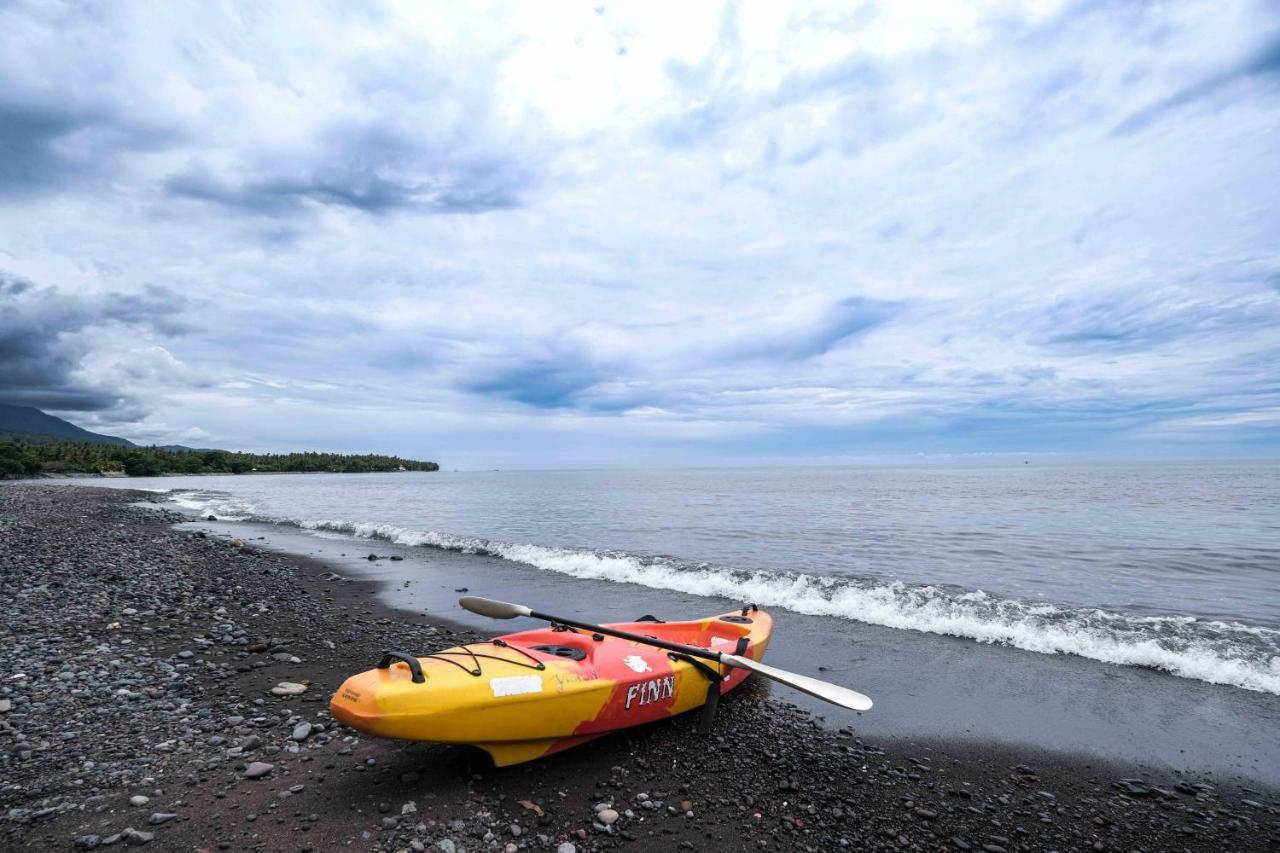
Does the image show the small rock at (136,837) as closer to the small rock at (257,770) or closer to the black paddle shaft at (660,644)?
the small rock at (257,770)

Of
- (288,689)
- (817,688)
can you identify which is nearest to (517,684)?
(817,688)

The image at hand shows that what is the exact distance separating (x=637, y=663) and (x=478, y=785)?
1885 millimetres

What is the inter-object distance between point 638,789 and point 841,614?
7839mm

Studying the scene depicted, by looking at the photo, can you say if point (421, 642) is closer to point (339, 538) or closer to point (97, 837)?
point (97, 837)

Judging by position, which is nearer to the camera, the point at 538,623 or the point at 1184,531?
the point at 538,623

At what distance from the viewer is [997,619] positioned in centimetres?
1115

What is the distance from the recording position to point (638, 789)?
511 cm

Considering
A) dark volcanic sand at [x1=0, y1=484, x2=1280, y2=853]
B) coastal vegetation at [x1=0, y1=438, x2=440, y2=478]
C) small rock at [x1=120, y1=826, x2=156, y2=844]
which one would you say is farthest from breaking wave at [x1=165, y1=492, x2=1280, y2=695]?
coastal vegetation at [x1=0, y1=438, x2=440, y2=478]

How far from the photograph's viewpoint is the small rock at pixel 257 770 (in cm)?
478

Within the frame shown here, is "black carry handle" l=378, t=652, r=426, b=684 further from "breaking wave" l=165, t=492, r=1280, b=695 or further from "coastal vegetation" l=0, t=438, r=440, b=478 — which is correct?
"coastal vegetation" l=0, t=438, r=440, b=478

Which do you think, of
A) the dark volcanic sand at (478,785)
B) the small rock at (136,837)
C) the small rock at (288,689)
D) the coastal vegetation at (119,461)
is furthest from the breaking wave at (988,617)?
the coastal vegetation at (119,461)

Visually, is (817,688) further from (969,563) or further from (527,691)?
(969,563)

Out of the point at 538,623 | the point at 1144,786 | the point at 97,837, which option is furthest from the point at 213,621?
the point at 1144,786

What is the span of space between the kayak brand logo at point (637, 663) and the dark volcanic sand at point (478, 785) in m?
0.70
